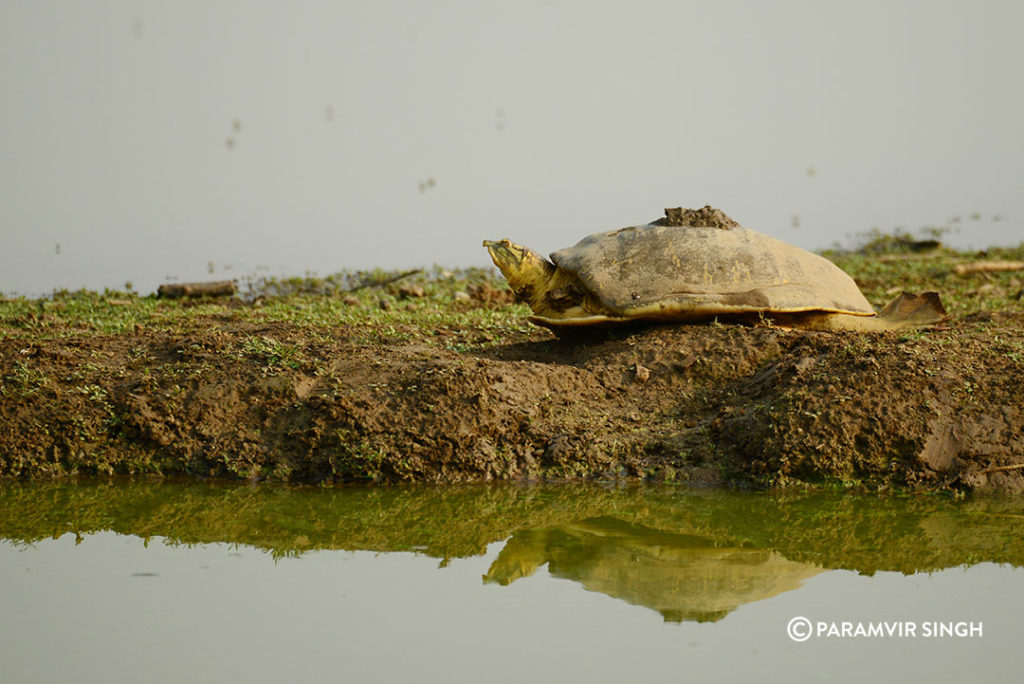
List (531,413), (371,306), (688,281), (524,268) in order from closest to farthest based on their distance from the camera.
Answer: (531,413)
(688,281)
(524,268)
(371,306)

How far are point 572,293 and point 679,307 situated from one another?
3.17ft

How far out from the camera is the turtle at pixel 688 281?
8477 mm

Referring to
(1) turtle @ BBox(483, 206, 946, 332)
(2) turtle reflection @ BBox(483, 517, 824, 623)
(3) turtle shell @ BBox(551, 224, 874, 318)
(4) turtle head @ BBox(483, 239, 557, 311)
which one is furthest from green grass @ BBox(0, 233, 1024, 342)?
(2) turtle reflection @ BBox(483, 517, 824, 623)

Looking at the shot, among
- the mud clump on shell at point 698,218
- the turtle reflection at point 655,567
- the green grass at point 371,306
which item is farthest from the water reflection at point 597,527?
the mud clump on shell at point 698,218

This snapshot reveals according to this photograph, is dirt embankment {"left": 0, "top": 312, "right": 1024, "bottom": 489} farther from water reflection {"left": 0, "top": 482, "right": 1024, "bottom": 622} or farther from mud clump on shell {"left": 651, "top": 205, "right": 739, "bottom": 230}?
mud clump on shell {"left": 651, "top": 205, "right": 739, "bottom": 230}

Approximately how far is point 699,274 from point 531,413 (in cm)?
202

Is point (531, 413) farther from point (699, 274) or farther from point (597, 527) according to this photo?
point (699, 274)

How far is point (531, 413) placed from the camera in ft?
24.4

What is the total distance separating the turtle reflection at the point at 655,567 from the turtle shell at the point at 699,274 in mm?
2655

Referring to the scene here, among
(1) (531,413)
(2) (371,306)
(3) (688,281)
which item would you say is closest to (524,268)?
(3) (688,281)

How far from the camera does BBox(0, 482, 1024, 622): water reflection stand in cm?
549

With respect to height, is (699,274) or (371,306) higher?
(699,274)

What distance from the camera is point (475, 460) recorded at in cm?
711

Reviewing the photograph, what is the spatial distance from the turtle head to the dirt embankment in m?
1.25
